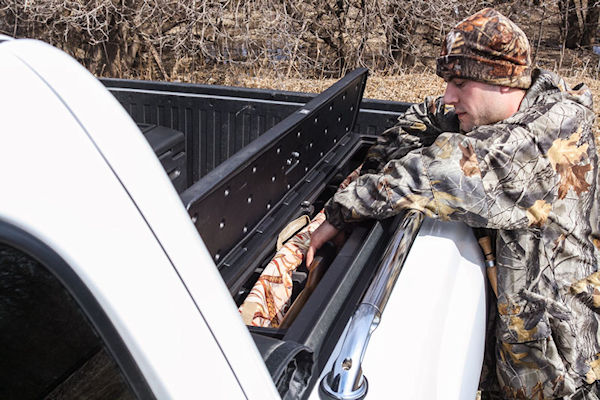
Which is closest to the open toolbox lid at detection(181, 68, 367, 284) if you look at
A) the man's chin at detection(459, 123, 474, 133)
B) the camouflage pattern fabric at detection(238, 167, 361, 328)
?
the camouflage pattern fabric at detection(238, 167, 361, 328)

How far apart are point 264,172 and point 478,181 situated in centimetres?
67

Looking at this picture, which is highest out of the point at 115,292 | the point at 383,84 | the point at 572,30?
the point at 115,292

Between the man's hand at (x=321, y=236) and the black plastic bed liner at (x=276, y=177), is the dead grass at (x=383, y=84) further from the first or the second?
the man's hand at (x=321, y=236)

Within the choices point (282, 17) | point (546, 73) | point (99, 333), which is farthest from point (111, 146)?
point (282, 17)

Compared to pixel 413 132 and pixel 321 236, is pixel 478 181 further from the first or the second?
pixel 413 132

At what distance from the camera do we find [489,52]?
2.30 metres

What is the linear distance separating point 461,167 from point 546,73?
669 millimetres

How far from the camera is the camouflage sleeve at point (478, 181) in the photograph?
204 cm

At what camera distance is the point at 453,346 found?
1768 millimetres

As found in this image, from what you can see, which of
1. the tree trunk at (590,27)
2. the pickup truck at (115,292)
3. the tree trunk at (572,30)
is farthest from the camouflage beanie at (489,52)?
the tree trunk at (590,27)

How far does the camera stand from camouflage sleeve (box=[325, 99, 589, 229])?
80.3 inches

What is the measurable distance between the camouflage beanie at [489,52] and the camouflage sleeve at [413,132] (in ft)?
1.46

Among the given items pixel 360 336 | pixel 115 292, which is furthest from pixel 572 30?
pixel 115 292

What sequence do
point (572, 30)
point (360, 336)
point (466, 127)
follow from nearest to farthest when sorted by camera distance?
point (360, 336), point (466, 127), point (572, 30)
